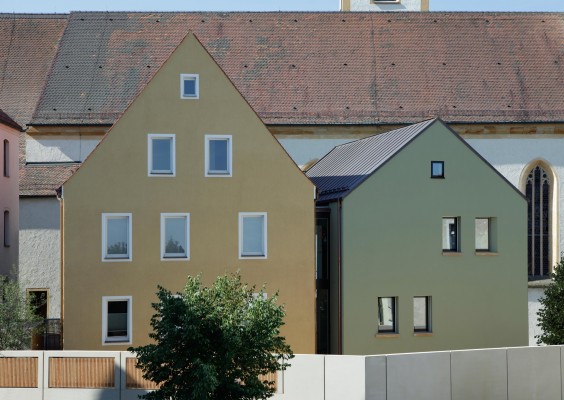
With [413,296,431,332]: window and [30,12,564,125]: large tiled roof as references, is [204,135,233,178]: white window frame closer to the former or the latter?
[413,296,431,332]: window

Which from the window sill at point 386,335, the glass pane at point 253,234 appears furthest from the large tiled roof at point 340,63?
the window sill at point 386,335

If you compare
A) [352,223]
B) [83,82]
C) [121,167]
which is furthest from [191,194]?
[83,82]

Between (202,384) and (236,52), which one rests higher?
(236,52)

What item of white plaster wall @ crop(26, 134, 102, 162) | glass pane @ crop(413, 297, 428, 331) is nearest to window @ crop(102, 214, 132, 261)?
glass pane @ crop(413, 297, 428, 331)

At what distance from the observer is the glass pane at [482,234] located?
2864 cm

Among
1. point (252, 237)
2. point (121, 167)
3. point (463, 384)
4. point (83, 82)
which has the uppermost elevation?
point (83, 82)

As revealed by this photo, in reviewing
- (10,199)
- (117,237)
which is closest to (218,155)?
(117,237)

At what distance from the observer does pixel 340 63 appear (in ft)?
133

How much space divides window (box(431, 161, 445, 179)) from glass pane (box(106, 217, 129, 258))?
8.08 m

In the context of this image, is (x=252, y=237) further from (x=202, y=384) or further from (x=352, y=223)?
(x=202, y=384)

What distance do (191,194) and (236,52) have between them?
15.4 metres

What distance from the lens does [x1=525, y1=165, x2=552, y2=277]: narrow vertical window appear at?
125 ft

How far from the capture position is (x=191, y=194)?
86.9 feet

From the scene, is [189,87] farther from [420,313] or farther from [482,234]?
[482,234]
